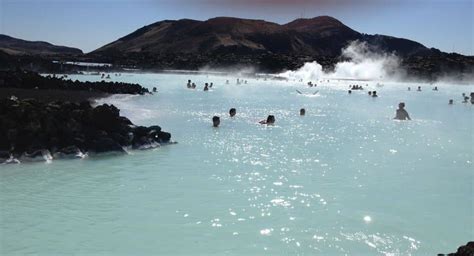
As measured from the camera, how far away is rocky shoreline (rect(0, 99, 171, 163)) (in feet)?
56.4

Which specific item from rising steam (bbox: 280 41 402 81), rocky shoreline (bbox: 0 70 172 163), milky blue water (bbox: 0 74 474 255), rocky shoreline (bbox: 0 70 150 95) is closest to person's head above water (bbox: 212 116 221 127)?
milky blue water (bbox: 0 74 474 255)

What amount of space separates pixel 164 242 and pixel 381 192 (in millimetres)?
7113

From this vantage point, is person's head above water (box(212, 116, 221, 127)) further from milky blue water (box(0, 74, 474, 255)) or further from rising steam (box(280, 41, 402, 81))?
rising steam (box(280, 41, 402, 81))

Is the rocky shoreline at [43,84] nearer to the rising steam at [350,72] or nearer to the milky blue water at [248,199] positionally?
the milky blue water at [248,199]

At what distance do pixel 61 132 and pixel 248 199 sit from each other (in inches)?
331

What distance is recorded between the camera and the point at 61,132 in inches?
720

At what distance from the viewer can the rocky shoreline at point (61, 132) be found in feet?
56.4

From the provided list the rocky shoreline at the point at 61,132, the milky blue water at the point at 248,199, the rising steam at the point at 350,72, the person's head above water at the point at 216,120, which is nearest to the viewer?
the milky blue water at the point at 248,199

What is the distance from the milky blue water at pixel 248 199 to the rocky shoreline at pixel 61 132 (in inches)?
27.3

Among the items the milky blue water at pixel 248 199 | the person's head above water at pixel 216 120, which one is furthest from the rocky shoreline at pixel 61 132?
the person's head above water at pixel 216 120

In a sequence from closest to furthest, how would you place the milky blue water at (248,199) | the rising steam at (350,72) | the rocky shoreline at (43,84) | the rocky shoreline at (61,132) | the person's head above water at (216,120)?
the milky blue water at (248,199) < the rocky shoreline at (61,132) < the person's head above water at (216,120) < the rocky shoreline at (43,84) < the rising steam at (350,72)

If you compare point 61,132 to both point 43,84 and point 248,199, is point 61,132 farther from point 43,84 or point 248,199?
point 43,84

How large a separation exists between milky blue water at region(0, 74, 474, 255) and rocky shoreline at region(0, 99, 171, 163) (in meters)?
0.69

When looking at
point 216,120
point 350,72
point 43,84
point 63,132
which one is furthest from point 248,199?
point 350,72
